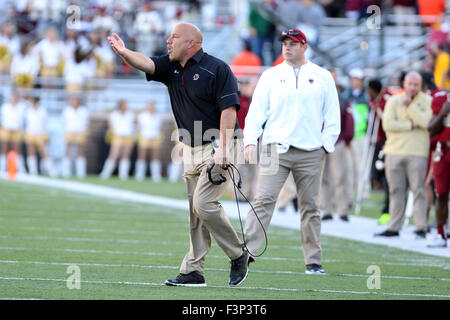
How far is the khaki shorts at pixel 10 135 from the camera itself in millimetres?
26016

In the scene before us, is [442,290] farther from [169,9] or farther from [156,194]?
[169,9]

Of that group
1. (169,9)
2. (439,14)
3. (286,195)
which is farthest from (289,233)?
(169,9)

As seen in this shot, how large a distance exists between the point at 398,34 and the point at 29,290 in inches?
757

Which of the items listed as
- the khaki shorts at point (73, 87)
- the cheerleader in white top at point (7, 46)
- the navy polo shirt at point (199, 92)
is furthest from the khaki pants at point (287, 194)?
the cheerleader in white top at point (7, 46)

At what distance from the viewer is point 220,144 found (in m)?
8.04

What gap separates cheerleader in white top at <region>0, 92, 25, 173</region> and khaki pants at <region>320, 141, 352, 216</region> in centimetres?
1228

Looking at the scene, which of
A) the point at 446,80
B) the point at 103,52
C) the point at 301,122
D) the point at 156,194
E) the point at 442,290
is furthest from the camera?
the point at 103,52

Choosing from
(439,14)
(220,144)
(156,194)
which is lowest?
(156,194)

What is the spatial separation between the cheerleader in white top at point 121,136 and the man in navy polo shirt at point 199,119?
18.1 m

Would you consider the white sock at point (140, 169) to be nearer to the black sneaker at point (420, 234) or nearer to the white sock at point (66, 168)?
the white sock at point (66, 168)

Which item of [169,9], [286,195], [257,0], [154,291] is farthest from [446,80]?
[169,9]

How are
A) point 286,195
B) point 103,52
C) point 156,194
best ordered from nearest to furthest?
point 286,195 → point 156,194 → point 103,52

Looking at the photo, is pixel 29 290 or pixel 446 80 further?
pixel 446 80
